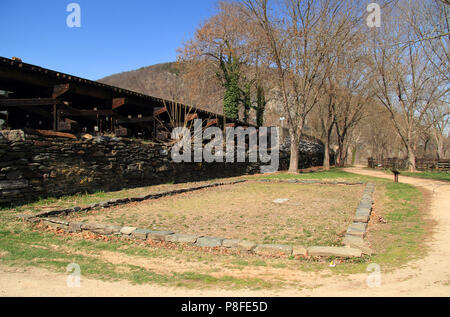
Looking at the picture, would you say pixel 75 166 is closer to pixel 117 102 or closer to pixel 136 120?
pixel 117 102

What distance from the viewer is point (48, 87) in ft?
32.6

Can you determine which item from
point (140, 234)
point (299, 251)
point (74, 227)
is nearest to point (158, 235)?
point (140, 234)

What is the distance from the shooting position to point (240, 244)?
4.91 metres

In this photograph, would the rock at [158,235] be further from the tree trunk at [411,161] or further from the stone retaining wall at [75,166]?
the tree trunk at [411,161]

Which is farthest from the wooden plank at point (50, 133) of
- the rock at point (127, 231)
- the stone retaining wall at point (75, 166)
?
the rock at point (127, 231)

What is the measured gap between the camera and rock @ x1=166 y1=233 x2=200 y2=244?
520 centimetres

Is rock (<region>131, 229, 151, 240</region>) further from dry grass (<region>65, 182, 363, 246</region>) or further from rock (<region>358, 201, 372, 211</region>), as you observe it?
rock (<region>358, 201, 372, 211</region>)

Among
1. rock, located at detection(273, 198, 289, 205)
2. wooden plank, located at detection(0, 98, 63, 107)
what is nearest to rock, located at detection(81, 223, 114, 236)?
rock, located at detection(273, 198, 289, 205)

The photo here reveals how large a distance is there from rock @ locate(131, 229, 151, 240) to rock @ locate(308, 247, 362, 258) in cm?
278

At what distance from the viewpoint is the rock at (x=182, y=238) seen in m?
5.20

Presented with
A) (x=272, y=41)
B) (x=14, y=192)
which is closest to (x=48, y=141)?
(x=14, y=192)

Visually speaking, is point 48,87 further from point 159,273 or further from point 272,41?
point 272,41
